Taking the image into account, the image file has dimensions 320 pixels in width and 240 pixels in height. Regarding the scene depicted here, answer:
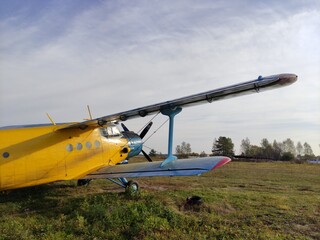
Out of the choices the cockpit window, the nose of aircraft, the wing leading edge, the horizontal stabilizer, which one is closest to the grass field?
the horizontal stabilizer

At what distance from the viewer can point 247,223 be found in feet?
27.5

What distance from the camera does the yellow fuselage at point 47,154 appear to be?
10492mm

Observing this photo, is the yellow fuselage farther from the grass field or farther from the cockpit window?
the grass field

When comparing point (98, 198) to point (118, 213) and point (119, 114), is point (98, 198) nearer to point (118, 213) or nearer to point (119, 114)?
point (118, 213)

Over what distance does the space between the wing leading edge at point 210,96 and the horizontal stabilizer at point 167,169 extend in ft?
6.22

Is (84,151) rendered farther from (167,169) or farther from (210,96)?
(210,96)

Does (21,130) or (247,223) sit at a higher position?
(21,130)

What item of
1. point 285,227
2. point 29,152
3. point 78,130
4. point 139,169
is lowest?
point 285,227

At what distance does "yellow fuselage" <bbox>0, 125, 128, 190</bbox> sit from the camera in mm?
10492

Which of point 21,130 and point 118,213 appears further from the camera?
point 21,130

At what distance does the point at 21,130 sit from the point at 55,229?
4.62 meters

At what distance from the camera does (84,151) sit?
12508mm

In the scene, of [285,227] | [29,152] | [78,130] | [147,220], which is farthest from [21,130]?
[285,227]

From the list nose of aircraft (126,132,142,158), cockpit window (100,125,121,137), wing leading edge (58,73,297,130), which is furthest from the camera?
nose of aircraft (126,132,142,158)
